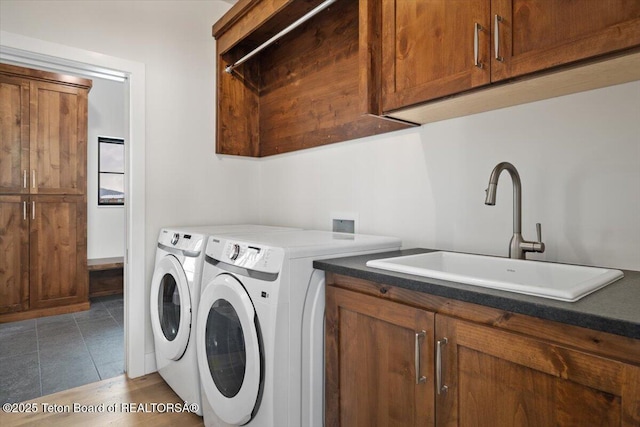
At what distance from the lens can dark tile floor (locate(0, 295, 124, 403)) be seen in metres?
2.22

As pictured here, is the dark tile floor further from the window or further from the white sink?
the white sink

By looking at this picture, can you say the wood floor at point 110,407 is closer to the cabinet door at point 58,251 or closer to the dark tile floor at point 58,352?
the dark tile floor at point 58,352

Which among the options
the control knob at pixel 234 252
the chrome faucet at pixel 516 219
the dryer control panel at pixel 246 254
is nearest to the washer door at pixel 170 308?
the dryer control panel at pixel 246 254

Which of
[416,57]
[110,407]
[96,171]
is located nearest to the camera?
[416,57]

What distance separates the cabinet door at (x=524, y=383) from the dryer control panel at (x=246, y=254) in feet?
2.01

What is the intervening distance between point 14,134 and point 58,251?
1148 millimetres

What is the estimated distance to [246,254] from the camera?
1487mm

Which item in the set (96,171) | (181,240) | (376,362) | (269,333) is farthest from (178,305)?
(96,171)

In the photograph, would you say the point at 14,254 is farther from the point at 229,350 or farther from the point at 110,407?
the point at 229,350

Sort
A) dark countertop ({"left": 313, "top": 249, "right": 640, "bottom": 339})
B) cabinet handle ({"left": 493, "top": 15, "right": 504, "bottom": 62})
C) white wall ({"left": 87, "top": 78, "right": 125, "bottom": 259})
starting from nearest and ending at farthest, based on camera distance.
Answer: dark countertop ({"left": 313, "top": 249, "right": 640, "bottom": 339})
cabinet handle ({"left": 493, "top": 15, "right": 504, "bottom": 62})
white wall ({"left": 87, "top": 78, "right": 125, "bottom": 259})

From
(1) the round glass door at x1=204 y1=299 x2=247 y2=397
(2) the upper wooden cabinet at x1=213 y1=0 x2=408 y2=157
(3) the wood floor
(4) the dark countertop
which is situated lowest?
(3) the wood floor

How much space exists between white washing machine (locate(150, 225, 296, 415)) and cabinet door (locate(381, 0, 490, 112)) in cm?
119

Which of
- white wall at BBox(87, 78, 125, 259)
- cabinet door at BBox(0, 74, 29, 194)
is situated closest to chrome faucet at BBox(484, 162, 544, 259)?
cabinet door at BBox(0, 74, 29, 194)

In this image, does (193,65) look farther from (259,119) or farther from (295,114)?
(295,114)
